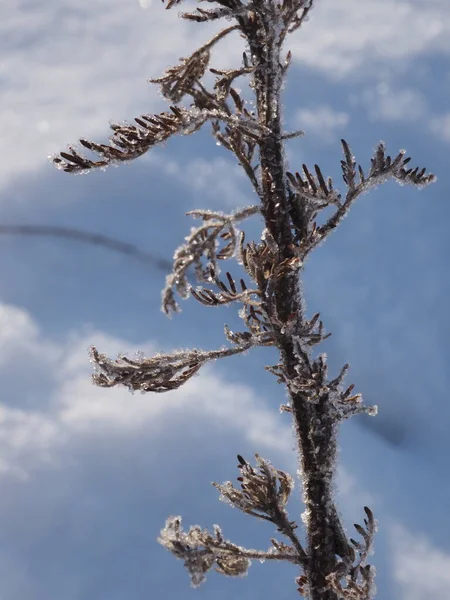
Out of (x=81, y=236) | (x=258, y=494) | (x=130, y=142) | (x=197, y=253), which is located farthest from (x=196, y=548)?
(x=81, y=236)

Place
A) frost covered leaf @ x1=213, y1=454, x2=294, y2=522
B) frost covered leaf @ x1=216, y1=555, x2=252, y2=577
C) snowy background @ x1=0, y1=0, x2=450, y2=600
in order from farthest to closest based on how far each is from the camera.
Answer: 1. snowy background @ x1=0, y1=0, x2=450, y2=600
2. frost covered leaf @ x1=216, y1=555, x2=252, y2=577
3. frost covered leaf @ x1=213, y1=454, x2=294, y2=522

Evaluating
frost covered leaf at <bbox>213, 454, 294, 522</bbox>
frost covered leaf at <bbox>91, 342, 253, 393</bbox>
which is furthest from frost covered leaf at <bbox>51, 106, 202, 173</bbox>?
frost covered leaf at <bbox>213, 454, 294, 522</bbox>

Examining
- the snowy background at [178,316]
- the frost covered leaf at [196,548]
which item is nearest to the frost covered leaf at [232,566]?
the frost covered leaf at [196,548]

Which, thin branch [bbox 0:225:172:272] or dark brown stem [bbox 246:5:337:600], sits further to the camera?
thin branch [bbox 0:225:172:272]

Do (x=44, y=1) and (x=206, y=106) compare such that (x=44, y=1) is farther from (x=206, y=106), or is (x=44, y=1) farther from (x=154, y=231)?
(x=206, y=106)

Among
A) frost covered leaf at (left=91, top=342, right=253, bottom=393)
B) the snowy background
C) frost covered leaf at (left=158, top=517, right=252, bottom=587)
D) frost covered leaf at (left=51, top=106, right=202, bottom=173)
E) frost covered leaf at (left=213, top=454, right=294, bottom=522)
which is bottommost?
frost covered leaf at (left=158, top=517, right=252, bottom=587)

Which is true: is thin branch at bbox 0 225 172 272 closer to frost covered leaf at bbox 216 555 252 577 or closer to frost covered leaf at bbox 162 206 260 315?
frost covered leaf at bbox 216 555 252 577
